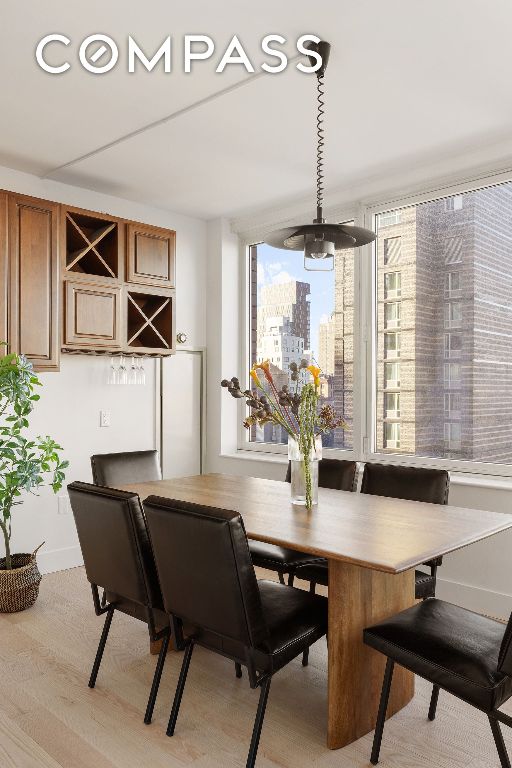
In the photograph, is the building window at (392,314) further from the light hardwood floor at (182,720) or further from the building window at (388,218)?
the light hardwood floor at (182,720)

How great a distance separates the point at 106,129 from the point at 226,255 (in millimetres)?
1931

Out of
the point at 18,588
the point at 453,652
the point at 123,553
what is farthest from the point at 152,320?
the point at 453,652

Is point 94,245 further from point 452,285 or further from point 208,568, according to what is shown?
point 208,568

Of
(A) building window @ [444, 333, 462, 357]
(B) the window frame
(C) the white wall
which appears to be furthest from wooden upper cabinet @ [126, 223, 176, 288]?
(A) building window @ [444, 333, 462, 357]

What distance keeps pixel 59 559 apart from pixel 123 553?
7.37 feet

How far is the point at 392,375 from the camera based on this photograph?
430 centimetres

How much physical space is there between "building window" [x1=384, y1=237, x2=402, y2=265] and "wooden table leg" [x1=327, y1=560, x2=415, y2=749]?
2531mm

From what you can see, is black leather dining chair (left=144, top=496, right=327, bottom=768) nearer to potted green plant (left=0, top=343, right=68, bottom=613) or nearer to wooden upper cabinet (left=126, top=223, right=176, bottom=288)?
potted green plant (left=0, top=343, right=68, bottom=613)

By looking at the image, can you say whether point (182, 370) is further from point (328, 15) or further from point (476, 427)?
point (328, 15)

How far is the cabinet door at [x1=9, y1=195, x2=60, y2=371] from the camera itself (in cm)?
376

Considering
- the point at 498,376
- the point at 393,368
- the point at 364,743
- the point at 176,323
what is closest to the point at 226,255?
the point at 176,323

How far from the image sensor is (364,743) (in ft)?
7.48

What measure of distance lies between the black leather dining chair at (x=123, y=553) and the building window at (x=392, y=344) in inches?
98.4

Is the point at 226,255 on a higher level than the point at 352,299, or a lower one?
higher
